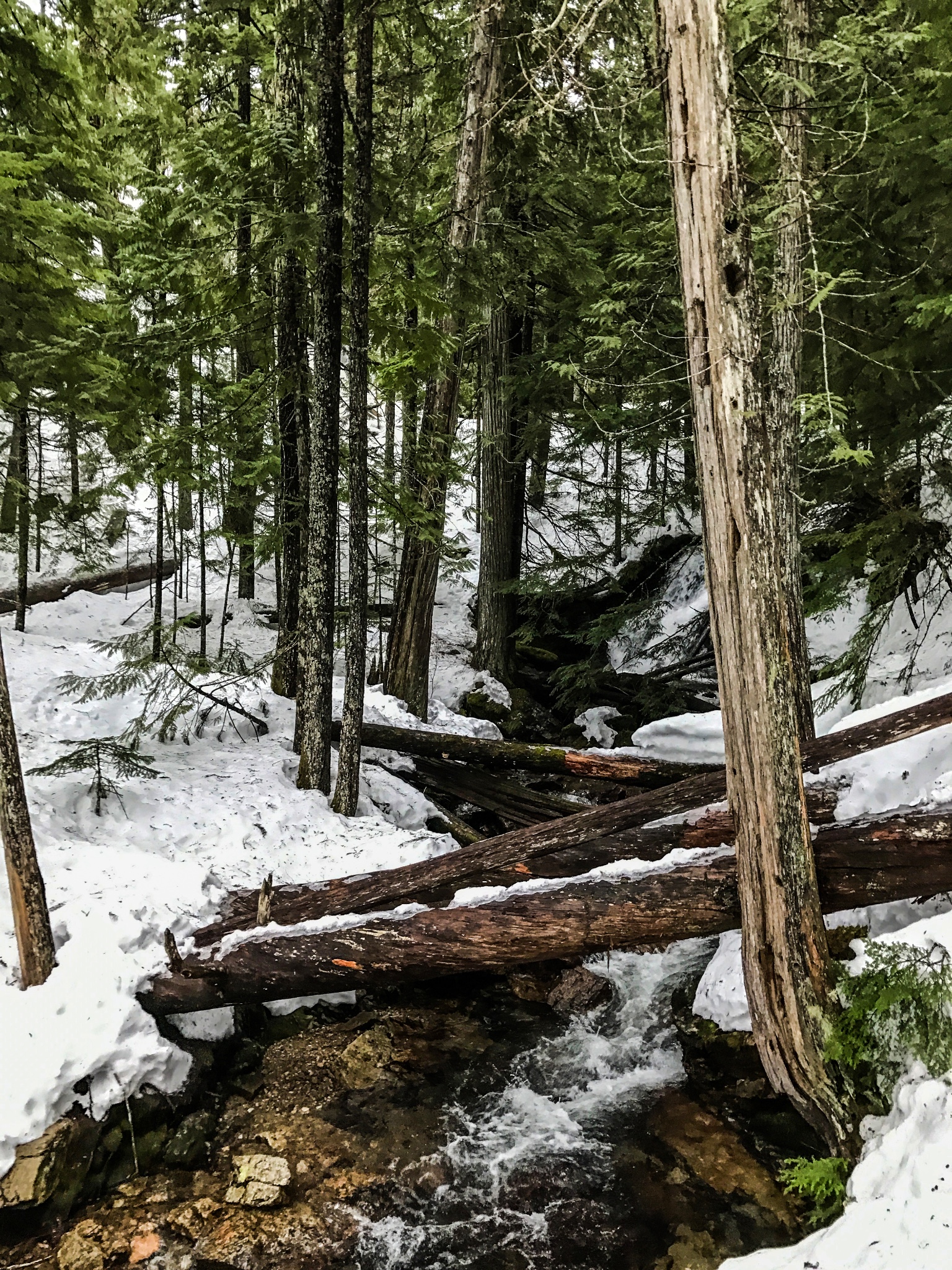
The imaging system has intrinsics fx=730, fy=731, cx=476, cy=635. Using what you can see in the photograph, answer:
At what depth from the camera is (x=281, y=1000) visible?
5801mm

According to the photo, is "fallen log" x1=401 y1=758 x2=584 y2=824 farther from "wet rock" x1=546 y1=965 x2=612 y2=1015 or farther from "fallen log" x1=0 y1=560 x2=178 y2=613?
"fallen log" x1=0 y1=560 x2=178 y2=613

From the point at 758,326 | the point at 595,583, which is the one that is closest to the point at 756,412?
the point at 758,326

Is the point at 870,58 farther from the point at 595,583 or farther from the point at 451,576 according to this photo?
the point at 451,576

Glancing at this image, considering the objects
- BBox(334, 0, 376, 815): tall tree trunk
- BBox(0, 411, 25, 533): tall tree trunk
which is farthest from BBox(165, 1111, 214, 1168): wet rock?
BBox(0, 411, 25, 533): tall tree trunk

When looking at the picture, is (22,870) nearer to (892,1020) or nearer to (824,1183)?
(824,1183)

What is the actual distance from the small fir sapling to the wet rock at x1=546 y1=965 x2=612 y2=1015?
425 centimetres

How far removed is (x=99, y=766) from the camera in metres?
6.48

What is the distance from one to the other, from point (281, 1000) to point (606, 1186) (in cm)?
273

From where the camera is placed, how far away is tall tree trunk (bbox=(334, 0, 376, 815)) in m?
7.22

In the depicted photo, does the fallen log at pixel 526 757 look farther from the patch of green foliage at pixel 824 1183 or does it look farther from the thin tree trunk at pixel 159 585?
the patch of green foliage at pixel 824 1183

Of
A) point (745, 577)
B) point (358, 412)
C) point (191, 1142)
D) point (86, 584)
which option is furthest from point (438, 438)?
point (86, 584)

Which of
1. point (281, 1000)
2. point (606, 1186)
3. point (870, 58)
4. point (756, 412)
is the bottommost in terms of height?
point (606, 1186)

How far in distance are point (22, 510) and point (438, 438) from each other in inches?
288

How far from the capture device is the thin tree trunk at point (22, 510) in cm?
1123
